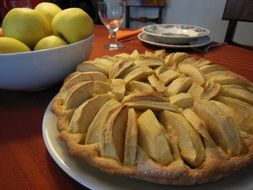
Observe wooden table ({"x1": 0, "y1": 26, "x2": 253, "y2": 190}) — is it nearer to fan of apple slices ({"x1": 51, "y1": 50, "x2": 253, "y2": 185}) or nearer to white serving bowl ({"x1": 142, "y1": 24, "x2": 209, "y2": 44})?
fan of apple slices ({"x1": 51, "y1": 50, "x2": 253, "y2": 185})

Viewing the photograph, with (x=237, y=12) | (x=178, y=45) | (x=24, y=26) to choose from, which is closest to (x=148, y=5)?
(x=237, y=12)

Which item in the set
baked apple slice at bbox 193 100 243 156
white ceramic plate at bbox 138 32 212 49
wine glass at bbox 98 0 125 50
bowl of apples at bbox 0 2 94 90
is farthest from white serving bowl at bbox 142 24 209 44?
baked apple slice at bbox 193 100 243 156

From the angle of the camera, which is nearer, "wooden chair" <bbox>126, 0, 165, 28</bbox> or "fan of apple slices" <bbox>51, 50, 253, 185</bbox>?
"fan of apple slices" <bbox>51, 50, 253, 185</bbox>

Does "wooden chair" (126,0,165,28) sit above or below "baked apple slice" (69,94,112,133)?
below

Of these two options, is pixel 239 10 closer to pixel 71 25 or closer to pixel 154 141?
pixel 71 25

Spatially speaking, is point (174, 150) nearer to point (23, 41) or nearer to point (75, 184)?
point (75, 184)

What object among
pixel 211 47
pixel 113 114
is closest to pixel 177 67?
pixel 113 114
